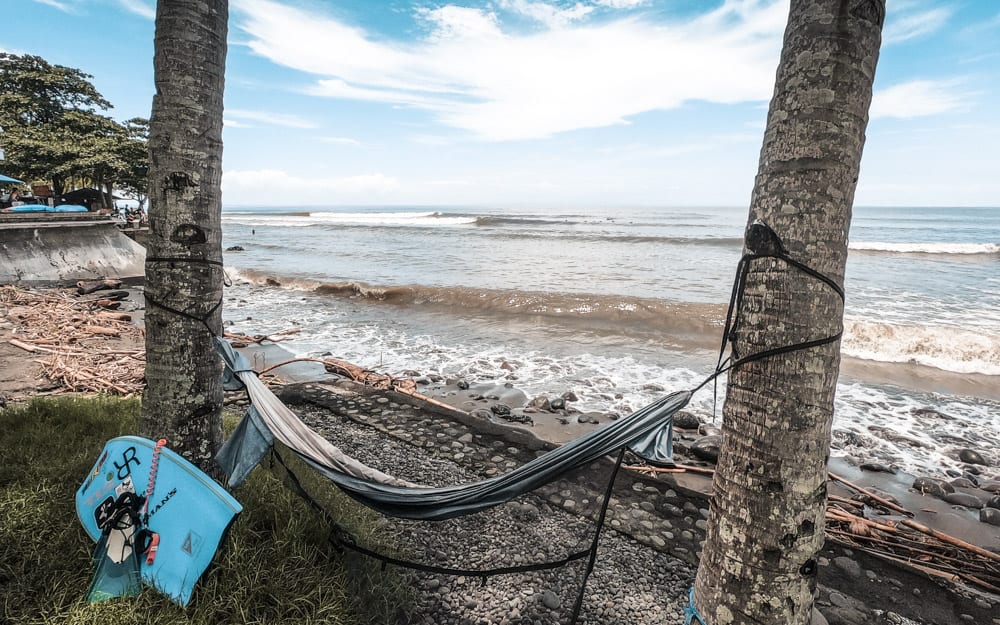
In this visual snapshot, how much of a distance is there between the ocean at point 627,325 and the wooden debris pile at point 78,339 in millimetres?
1960

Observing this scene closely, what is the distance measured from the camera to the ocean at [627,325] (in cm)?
557

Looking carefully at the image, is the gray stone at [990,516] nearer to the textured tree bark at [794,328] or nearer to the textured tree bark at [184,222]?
the textured tree bark at [794,328]

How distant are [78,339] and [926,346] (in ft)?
40.3

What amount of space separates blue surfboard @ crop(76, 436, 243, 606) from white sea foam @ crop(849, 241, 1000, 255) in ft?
77.8

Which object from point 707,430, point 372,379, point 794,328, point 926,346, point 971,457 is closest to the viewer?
point 794,328

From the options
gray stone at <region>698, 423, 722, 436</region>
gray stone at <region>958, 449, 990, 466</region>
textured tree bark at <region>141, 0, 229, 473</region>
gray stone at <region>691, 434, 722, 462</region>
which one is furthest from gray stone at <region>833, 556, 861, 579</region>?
textured tree bark at <region>141, 0, 229, 473</region>

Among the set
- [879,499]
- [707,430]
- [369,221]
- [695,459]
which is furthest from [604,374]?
[369,221]

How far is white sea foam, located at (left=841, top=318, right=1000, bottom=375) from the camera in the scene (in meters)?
7.28

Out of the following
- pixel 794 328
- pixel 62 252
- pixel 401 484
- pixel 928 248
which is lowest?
pixel 401 484

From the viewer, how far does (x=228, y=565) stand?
2.08m

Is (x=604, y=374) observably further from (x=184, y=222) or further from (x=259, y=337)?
(x=184, y=222)

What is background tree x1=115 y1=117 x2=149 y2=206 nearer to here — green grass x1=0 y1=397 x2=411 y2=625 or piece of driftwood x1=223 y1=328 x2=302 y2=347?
piece of driftwood x1=223 y1=328 x2=302 y2=347

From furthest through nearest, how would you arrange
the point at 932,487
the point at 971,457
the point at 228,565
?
the point at 971,457, the point at 932,487, the point at 228,565

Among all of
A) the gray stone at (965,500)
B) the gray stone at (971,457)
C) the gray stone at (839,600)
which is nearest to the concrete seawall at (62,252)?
the gray stone at (839,600)
